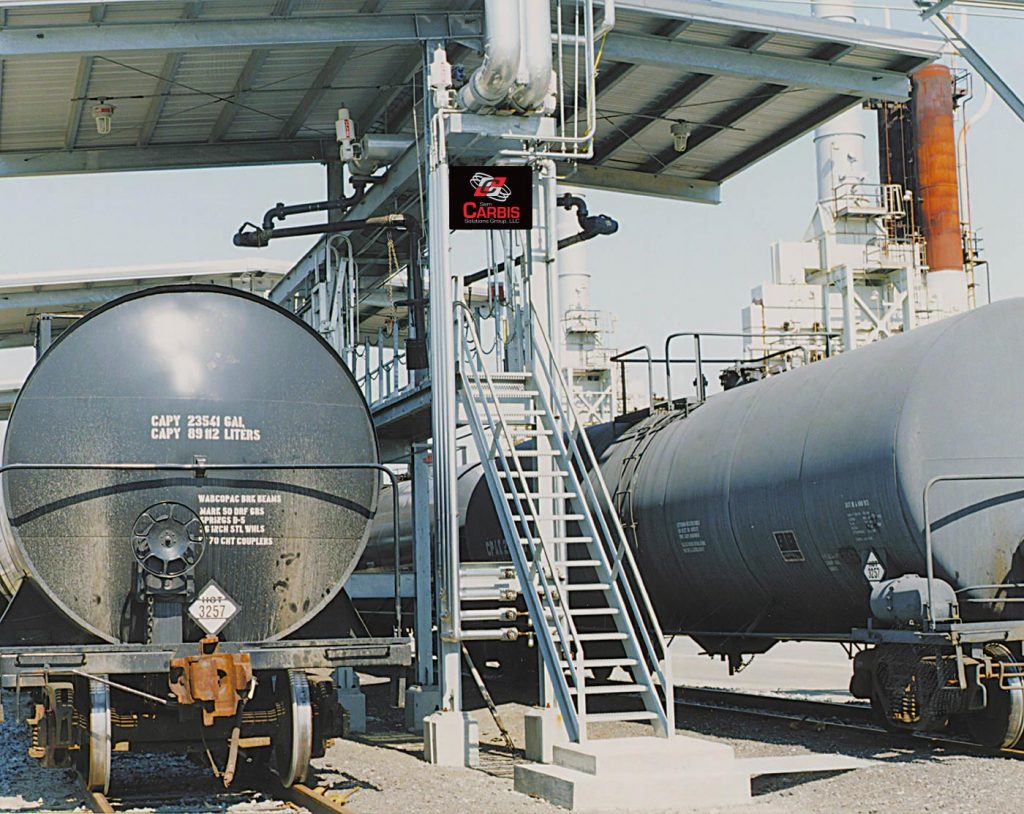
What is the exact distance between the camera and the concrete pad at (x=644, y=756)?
32.7 feet

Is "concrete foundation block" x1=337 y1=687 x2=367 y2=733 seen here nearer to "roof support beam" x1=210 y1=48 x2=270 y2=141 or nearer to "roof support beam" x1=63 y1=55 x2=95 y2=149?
"roof support beam" x1=210 y1=48 x2=270 y2=141

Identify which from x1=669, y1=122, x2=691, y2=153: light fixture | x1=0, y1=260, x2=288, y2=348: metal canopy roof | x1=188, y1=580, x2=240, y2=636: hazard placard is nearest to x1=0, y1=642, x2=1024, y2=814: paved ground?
x1=188, y1=580, x2=240, y2=636: hazard placard

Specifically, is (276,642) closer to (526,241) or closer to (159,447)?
(159,447)

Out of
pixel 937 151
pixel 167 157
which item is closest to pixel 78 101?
pixel 167 157

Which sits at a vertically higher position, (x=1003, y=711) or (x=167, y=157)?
(x=167, y=157)

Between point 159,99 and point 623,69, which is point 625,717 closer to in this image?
point 623,69

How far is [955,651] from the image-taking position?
37.7 feet

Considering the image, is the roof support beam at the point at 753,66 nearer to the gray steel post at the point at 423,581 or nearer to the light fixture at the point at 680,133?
the light fixture at the point at 680,133

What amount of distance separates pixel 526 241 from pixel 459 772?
5.35 metres

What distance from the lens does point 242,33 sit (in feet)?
46.9

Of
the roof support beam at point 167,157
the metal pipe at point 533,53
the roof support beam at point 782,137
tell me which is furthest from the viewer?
the roof support beam at point 167,157

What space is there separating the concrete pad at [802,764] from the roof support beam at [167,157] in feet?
36.6

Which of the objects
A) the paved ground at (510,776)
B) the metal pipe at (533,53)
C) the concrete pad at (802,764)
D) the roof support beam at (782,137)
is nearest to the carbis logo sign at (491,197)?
the metal pipe at (533,53)

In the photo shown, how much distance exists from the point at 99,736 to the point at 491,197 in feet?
22.3
